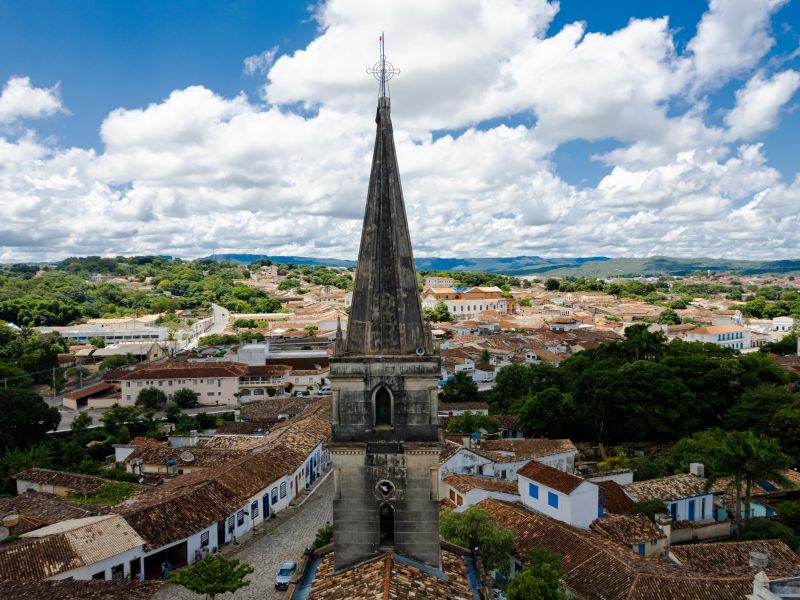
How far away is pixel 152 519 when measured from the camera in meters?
23.8

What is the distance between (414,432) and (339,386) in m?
1.91

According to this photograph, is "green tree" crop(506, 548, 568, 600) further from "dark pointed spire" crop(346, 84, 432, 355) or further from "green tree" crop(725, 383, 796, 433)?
"green tree" crop(725, 383, 796, 433)

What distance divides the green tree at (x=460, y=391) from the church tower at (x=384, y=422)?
42717 mm

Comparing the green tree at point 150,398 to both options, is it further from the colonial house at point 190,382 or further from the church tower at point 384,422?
the church tower at point 384,422

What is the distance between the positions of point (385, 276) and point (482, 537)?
12.0m

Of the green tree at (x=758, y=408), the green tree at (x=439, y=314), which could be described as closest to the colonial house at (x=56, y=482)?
the green tree at (x=758, y=408)

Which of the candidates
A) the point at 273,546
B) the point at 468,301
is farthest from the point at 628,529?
the point at 468,301

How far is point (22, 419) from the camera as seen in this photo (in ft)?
138

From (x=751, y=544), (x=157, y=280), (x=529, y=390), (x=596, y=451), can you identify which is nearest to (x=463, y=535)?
(x=751, y=544)

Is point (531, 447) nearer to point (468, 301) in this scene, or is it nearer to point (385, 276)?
point (385, 276)

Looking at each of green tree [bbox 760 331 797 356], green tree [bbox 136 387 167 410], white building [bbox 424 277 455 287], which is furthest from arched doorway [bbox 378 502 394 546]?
white building [bbox 424 277 455 287]

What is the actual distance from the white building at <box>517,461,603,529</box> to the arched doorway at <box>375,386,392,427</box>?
51.3 ft

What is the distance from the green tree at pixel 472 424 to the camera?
42525mm

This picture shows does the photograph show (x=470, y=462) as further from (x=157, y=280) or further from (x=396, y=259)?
(x=157, y=280)
